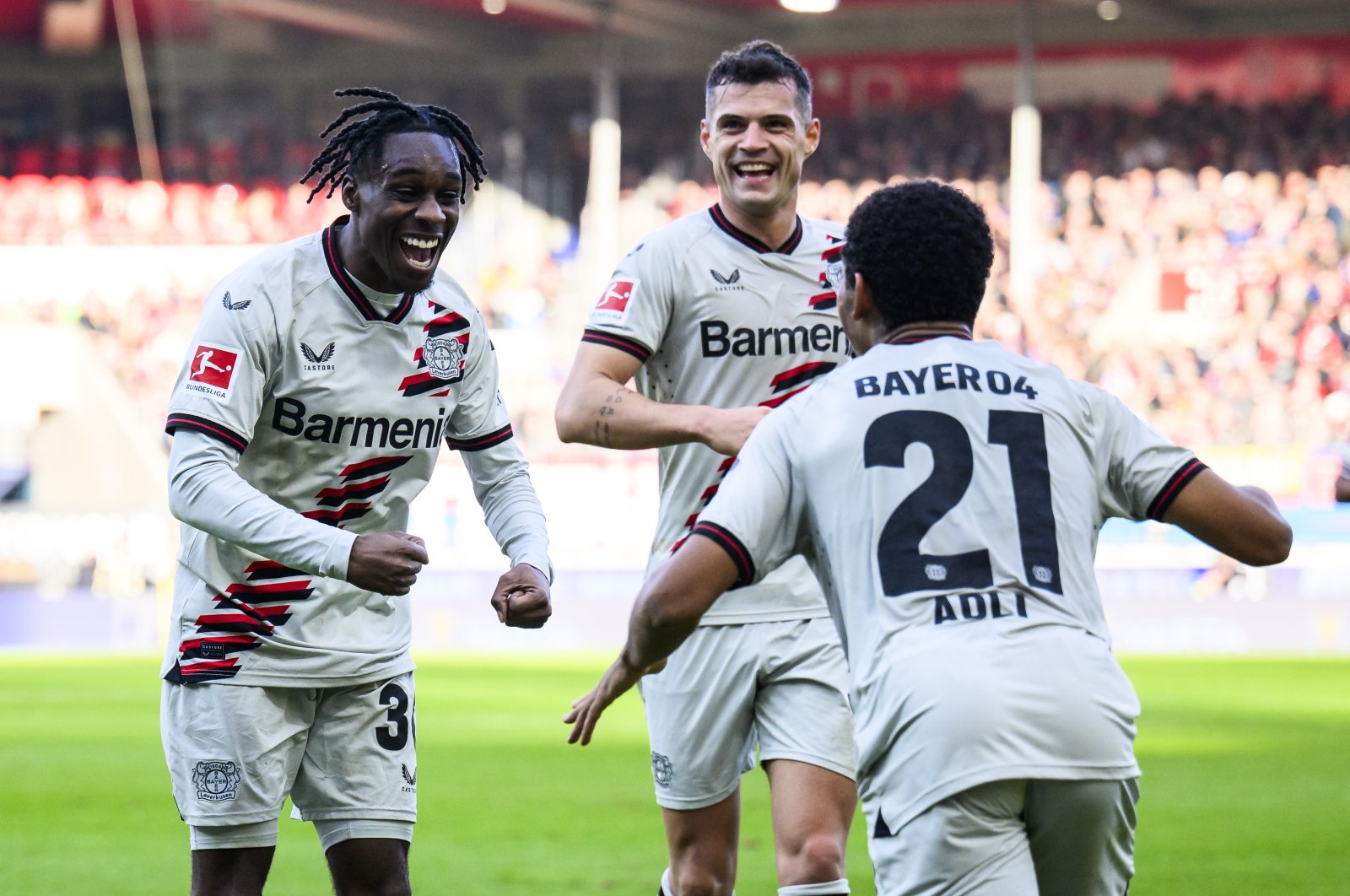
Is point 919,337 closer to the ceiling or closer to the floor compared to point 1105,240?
closer to the ceiling

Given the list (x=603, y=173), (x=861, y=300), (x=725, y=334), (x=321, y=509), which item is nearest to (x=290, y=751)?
(x=321, y=509)

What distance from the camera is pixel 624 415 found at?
4.64 metres

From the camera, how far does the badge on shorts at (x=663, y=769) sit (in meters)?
4.99

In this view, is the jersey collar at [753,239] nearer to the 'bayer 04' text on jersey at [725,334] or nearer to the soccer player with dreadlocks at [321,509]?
the 'bayer 04' text on jersey at [725,334]

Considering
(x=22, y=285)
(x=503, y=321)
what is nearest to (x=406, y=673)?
(x=503, y=321)

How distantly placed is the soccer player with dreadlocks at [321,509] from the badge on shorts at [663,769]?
0.83m

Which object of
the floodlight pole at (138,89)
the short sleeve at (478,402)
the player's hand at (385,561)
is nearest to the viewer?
the player's hand at (385,561)

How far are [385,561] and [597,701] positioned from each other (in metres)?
0.58

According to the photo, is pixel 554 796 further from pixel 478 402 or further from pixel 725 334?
pixel 478 402

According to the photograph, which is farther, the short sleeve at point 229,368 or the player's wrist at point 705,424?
the player's wrist at point 705,424

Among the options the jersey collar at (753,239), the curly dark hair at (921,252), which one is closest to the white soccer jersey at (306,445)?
the jersey collar at (753,239)

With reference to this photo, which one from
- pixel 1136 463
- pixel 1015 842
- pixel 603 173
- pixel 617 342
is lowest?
pixel 1015 842

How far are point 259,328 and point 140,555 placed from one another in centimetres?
1745

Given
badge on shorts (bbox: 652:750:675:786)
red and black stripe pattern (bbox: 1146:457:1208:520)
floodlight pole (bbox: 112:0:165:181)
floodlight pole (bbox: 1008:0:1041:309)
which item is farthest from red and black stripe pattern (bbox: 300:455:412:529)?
floodlight pole (bbox: 112:0:165:181)
